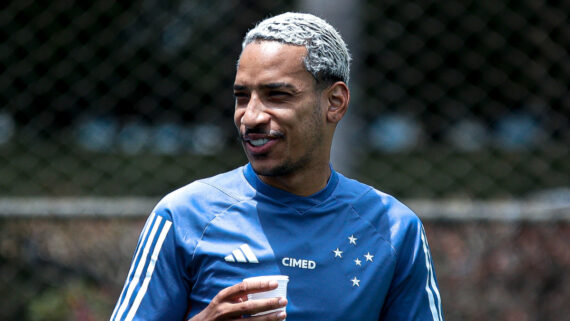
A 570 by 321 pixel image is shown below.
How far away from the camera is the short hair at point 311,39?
1998 mm

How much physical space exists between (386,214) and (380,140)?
2569 mm

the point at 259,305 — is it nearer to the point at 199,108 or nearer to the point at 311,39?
the point at 311,39

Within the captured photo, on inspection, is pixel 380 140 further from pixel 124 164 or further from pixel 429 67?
pixel 124 164

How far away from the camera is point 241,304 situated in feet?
5.76

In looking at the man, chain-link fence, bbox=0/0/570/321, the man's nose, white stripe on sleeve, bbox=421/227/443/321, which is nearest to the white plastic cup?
the man

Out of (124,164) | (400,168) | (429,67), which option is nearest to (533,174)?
(400,168)

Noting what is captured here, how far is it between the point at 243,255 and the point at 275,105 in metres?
0.39

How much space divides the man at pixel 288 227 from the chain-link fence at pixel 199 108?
1.05 metres

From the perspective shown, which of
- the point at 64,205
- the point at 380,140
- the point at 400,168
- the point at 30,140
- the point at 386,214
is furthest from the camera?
the point at 380,140

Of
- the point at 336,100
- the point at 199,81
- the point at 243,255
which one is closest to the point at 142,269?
the point at 243,255

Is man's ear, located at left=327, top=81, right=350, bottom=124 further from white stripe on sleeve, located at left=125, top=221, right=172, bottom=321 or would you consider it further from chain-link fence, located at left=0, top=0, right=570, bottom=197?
chain-link fence, located at left=0, top=0, right=570, bottom=197

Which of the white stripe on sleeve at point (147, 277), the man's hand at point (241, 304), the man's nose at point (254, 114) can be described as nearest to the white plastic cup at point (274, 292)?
the man's hand at point (241, 304)

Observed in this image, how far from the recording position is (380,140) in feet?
15.3

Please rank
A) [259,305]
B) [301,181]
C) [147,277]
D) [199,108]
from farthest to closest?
[199,108] → [301,181] → [147,277] → [259,305]
